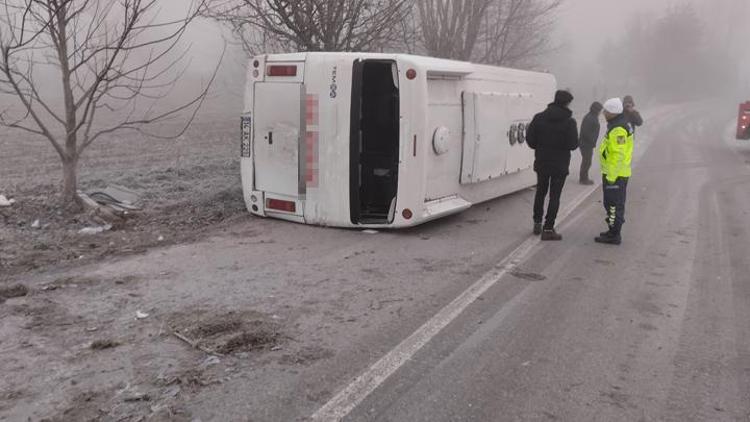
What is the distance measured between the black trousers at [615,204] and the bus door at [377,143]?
2.49 m

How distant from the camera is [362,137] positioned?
7.95 metres

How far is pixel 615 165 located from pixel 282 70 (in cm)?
404

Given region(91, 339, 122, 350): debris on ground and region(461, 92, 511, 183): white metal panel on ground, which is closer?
region(91, 339, 122, 350): debris on ground

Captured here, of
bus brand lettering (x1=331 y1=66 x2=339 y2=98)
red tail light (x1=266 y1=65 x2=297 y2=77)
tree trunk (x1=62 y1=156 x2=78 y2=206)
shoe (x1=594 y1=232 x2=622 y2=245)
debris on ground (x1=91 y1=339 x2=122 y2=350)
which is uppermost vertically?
red tail light (x1=266 y1=65 x2=297 y2=77)

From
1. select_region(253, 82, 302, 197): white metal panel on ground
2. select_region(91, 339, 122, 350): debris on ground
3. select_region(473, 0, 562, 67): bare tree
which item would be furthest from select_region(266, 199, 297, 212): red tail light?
select_region(473, 0, 562, 67): bare tree

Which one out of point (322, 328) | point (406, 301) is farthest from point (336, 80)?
point (322, 328)

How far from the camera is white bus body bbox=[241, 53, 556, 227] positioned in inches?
282

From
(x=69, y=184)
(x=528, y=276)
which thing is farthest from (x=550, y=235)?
(x=69, y=184)

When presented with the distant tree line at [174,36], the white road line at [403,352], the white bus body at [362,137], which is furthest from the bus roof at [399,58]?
the white road line at [403,352]

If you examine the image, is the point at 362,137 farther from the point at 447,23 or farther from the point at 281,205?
the point at 447,23

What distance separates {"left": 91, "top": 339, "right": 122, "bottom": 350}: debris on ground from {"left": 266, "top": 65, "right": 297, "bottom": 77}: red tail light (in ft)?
13.5

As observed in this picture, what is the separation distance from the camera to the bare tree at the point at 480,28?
16703 mm

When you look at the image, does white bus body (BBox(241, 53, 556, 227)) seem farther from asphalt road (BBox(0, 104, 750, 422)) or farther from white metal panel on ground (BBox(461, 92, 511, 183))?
asphalt road (BBox(0, 104, 750, 422))

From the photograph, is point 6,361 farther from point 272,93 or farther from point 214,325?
point 272,93
